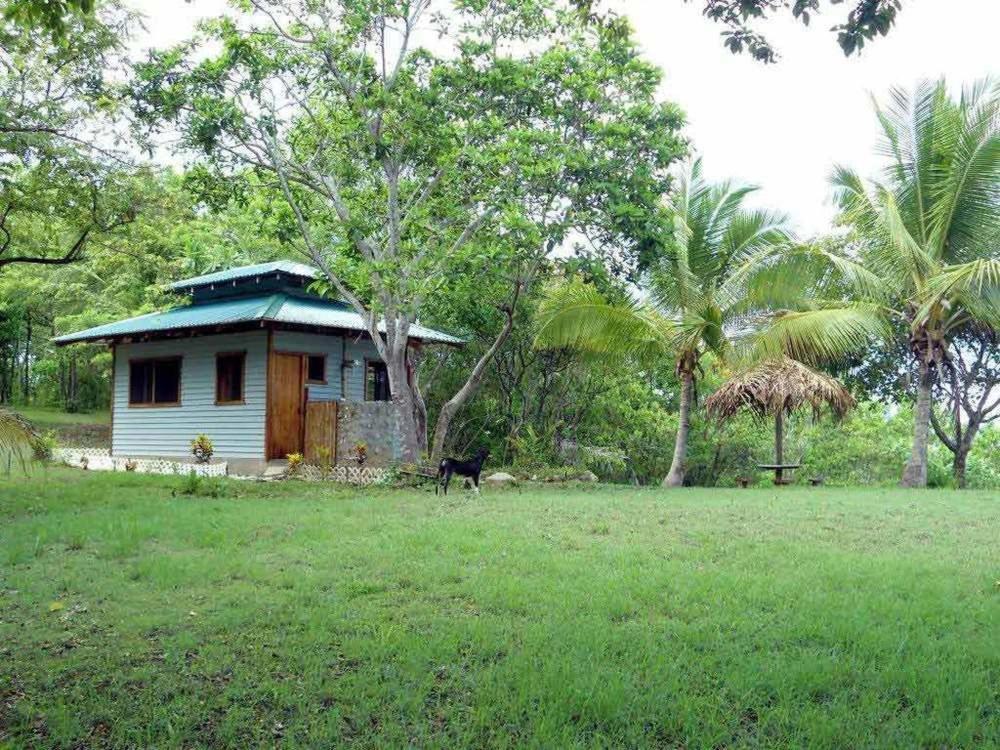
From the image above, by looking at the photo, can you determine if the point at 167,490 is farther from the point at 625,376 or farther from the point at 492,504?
the point at 625,376

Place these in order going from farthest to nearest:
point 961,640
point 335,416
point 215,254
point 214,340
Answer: point 215,254 → point 214,340 → point 335,416 → point 961,640

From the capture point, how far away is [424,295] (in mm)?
14742

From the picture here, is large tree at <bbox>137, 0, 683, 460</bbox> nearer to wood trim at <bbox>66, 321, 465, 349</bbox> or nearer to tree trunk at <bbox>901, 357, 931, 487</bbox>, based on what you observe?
wood trim at <bbox>66, 321, 465, 349</bbox>

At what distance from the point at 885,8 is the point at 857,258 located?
15657 mm

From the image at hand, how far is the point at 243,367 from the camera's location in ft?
60.2

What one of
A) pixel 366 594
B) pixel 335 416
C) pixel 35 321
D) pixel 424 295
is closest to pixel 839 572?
pixel 366 594

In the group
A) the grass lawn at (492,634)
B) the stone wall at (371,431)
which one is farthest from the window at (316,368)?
the grass lawn at (492,634)

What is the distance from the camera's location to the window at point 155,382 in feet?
65.3

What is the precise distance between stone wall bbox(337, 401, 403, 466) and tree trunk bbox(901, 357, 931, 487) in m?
10.1

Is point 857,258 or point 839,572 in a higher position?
point 857,258

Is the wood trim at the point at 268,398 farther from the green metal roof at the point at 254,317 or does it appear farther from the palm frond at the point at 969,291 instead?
the palm frond at the point at 969,291

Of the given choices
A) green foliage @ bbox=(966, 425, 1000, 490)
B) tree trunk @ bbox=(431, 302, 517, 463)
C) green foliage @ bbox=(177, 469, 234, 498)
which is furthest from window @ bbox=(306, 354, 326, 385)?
green foliage @ bbox=(966, 425, 1000, 490)

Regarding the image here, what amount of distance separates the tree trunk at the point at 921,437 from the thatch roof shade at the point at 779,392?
1.45m

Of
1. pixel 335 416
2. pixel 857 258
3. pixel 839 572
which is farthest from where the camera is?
pixel 857 258
